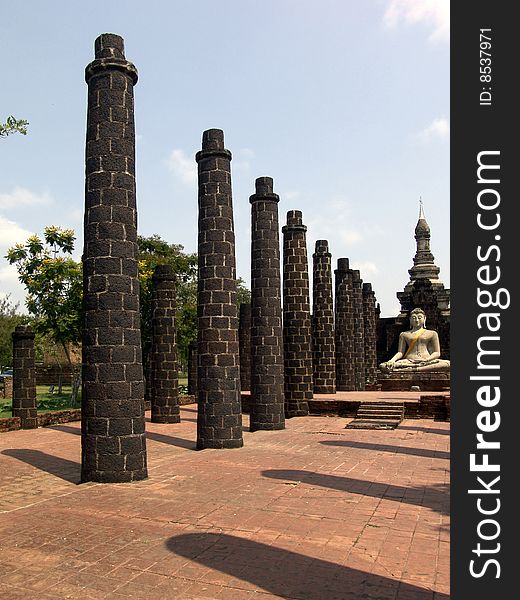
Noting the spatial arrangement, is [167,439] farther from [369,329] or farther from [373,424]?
[369,329]

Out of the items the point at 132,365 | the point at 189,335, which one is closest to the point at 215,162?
the point at 132,365

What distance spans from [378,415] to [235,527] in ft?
37.0

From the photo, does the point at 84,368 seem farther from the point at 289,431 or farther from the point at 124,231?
the point at 289,431

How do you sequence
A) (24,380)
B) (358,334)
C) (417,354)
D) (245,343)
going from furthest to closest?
(358,334)
(245,343)
(417,354)
(24,380)

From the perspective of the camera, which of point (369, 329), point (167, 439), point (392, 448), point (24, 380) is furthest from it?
point (369, 329)

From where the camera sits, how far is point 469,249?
3064mm

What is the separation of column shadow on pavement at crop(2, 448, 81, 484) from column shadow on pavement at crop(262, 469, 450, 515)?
132 inches

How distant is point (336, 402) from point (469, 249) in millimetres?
16109

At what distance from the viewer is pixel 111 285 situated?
9.59m

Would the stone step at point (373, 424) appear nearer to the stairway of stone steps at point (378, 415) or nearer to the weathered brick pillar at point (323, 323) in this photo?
the stairway of stone steps at point (378, 415)

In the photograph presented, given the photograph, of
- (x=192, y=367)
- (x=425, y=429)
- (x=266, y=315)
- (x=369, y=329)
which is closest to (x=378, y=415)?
(x=425, y=429)

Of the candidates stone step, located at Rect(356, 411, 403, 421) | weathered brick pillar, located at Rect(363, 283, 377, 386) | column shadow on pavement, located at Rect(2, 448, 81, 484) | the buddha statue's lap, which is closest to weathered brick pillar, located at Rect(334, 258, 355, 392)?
the buddha statue's lap

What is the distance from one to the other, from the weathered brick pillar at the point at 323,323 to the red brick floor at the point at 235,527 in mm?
11076

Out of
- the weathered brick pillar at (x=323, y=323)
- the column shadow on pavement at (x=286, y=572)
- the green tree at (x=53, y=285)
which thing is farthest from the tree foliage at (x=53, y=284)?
the column shadow on pavement at (x=286, y=572)
